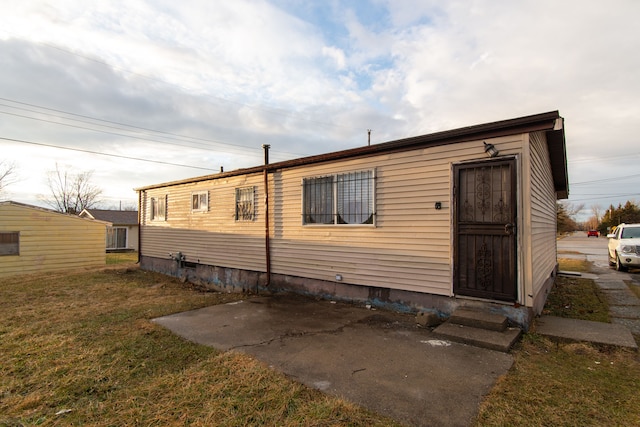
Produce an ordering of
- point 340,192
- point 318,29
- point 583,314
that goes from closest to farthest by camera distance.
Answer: point 583,314
point 340,192
point 318,29

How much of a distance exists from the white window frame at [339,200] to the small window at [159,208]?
705 cm

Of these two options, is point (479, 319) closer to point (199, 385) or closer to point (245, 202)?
point (199, 385)

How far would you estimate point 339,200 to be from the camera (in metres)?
6.57

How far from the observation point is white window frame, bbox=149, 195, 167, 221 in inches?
460

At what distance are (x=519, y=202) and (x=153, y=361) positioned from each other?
530 centimetres

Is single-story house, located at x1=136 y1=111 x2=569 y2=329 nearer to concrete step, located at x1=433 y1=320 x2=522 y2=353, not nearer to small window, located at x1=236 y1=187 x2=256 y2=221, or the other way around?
small window, located at x1=236 y1=187 x2=256 y2=221

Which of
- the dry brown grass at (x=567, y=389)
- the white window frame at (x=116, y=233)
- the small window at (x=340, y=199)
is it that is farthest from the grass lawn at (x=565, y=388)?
the white window frame at (x=116, y=233)

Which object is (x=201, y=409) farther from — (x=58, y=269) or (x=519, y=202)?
(x=58, y=269)

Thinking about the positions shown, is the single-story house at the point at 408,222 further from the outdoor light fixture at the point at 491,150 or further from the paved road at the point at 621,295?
the paved road at the point at 621,295

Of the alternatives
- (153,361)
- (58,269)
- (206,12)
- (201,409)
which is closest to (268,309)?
(153,361)

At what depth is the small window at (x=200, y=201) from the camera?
9.88 metres

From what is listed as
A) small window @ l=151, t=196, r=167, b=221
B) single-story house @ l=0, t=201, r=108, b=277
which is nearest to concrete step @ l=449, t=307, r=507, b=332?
small window @ l=151, t=196, r=167, b=221

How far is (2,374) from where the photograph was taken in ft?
10.9

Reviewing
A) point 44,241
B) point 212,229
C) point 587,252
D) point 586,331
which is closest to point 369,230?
point 586,331
